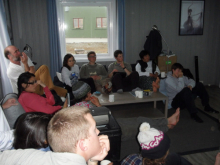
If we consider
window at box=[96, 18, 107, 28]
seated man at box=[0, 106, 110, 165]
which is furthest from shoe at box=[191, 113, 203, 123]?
window at box=[96, 18, 107, 28]

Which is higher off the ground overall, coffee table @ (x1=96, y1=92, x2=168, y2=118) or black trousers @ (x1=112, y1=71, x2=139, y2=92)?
black trousers @ (x1=112, y1=71, x2=139, y2=92)

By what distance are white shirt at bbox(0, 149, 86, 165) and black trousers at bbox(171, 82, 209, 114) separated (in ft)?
9.23

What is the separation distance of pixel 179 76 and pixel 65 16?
3264mm

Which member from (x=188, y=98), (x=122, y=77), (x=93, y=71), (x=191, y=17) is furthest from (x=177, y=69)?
(x=191, y=17)

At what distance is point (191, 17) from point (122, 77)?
275cm

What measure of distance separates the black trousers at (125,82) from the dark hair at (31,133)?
2868mm

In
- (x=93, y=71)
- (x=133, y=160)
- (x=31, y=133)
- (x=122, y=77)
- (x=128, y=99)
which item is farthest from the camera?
(x=93, y=71)

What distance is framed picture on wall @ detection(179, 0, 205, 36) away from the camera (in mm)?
5109

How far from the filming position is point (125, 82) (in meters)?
4.14

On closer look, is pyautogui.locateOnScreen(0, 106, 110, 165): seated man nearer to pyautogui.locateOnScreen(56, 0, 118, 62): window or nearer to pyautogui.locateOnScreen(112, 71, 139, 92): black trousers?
pyautogui.locateOnScreen(112, 71, 139, 92): black trousers

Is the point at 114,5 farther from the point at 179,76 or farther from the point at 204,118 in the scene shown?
the point at 204,118

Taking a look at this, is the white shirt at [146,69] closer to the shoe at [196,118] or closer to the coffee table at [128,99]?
the coffee table at [128,99]

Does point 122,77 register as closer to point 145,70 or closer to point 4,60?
point 145,70

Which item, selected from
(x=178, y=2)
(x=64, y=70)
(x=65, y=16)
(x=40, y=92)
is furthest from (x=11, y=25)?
(x=178, y=2)
